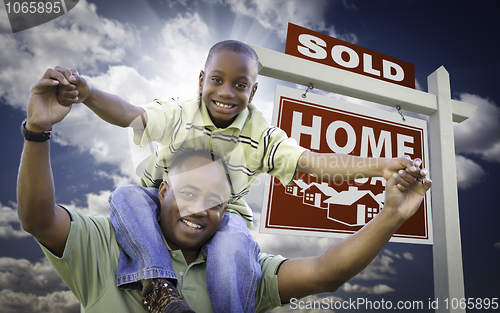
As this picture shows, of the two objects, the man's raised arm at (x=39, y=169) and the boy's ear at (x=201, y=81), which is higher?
the boy's ear at (x=201, y=81)

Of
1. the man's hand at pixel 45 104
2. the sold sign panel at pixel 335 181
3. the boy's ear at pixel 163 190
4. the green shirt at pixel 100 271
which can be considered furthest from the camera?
the sold sign panel at pixel 335 181

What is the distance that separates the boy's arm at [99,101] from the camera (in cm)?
81

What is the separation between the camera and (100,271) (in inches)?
41.1

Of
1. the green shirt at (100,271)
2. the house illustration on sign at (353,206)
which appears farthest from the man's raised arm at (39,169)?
the house illustration on sign at (353,206)

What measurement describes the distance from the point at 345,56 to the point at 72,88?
1.82m

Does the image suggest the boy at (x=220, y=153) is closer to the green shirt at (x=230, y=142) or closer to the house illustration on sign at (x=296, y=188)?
the green shirt at (x=230, y=142)

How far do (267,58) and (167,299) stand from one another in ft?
4.52

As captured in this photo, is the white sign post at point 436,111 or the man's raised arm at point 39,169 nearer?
the man's raised arm at point 39,169

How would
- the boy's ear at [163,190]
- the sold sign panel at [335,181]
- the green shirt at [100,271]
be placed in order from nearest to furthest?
the green shirt at [100,271], the boy's ear at [163,190], the sold sign panel at [335,181]

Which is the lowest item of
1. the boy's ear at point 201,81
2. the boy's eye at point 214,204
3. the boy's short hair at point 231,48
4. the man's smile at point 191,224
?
the man's smile at point 191,224

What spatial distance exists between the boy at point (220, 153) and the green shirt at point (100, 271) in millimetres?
48

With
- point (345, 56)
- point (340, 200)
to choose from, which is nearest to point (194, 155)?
point (340, 200)

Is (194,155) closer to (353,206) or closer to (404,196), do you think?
(404,196)

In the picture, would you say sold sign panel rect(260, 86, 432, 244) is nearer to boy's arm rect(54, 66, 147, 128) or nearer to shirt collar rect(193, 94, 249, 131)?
shirt collar rect(193, 94, 249, 131)
